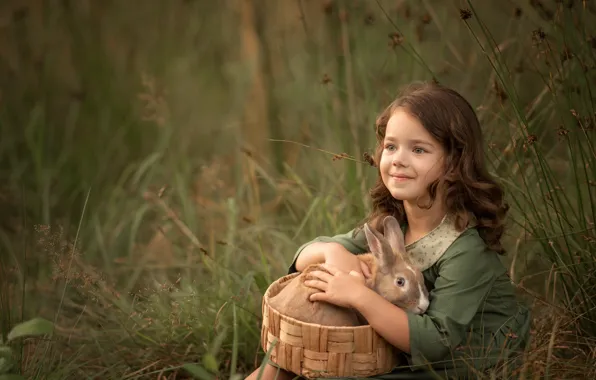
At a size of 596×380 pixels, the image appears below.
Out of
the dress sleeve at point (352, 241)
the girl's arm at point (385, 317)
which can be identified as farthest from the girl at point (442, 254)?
the dress sleeve at point (352, 241)

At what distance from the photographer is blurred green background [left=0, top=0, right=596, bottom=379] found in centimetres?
287

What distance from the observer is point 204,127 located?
210 inches

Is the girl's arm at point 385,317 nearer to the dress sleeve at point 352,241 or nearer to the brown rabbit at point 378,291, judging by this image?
the brown rabbit at point 378,291

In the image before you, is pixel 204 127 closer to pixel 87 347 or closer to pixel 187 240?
pixel 187 240

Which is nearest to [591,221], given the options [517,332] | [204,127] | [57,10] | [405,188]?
[517,332]

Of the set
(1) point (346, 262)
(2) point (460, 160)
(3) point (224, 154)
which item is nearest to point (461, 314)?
(1) point (346, 262)

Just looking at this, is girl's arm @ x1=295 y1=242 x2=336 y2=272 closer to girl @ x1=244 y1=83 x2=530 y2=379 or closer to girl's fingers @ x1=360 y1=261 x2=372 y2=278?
girl @ x1=244 y1=83 x2=530 y2=379

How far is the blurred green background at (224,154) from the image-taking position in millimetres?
2869

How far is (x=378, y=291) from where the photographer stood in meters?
2.47

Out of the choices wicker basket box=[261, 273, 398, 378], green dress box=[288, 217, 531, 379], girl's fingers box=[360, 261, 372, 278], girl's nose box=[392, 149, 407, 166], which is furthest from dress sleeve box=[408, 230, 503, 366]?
girl's nose box=[392, 149, 407, 166]

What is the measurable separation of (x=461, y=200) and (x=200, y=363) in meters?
1.24

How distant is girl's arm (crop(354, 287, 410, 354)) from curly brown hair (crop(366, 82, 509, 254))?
433mm

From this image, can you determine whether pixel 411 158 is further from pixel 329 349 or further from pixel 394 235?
pixel 329 349

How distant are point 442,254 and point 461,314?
0.80 ft
